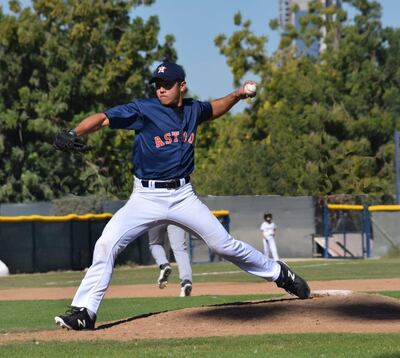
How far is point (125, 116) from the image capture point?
8.49m

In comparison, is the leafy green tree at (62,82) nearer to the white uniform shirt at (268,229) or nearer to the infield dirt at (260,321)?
the white uniform shirt at (268,229)

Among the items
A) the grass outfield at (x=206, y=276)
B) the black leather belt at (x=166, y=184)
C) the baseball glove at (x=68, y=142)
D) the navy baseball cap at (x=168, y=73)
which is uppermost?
the navy baseball cap at (x=168, y=73)

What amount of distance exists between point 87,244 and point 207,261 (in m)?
4.31

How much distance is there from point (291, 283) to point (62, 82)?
3360 cm

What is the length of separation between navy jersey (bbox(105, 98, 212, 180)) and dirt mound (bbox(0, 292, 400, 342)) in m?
1.22

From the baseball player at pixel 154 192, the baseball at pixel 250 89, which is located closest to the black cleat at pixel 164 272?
the baseball player at pixel 154 192

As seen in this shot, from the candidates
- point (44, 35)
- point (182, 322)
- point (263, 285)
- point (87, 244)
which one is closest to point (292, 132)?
point (44, 35)

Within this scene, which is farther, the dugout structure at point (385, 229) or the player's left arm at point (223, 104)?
the dugout structure at point (385, 229)

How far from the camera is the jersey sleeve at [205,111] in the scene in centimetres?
898

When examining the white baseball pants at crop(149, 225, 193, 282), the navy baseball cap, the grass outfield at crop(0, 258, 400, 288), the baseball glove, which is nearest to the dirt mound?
the baseball glove

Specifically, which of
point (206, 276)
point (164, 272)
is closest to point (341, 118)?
point (206, 276)

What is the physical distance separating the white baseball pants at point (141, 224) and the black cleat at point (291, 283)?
2.91 feet

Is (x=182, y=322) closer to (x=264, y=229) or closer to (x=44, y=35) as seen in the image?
(x=264, y=229)

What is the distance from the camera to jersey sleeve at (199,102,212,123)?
8977 millimetres
